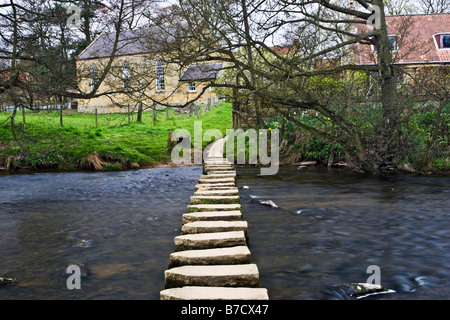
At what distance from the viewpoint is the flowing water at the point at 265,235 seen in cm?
507

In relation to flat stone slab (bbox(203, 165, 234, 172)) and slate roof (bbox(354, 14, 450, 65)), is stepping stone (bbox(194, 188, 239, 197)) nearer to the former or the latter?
flat stone slab (bbox(203, 165, 234, 172))

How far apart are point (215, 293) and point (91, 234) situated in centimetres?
414

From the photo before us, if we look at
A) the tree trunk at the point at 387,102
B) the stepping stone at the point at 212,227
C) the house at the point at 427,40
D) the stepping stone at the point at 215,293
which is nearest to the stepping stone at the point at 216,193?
the stepping stone at the point at 212,227

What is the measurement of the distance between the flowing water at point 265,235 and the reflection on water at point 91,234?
0.07ft

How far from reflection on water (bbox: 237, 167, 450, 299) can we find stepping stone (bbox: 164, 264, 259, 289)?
67cm

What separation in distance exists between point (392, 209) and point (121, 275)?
20.0 feet

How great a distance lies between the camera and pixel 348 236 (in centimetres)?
693

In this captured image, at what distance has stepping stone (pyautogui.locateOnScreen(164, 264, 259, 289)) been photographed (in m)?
4.17

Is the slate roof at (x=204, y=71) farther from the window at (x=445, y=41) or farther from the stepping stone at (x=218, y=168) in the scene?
the window at (x=445, y=41)

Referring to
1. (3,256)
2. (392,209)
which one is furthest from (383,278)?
(3,256)

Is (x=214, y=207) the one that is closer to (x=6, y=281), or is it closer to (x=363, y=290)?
(x=363, y=290)

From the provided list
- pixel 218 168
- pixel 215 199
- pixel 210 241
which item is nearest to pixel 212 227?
pixel 210 241

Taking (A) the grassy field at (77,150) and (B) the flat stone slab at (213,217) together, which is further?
(A) the grassy field at (77,150)

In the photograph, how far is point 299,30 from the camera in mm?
12664
